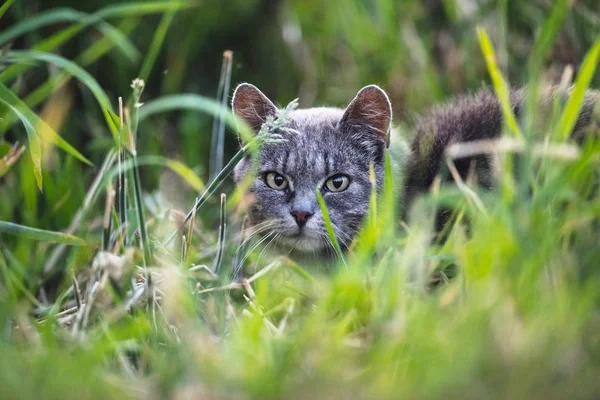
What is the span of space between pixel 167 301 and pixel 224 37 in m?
2.27

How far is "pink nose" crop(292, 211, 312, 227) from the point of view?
1.91 m

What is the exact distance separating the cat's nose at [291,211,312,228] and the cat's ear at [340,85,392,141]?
370mm

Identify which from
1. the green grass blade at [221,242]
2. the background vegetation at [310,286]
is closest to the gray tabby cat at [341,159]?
the background vegetation at [310,286]

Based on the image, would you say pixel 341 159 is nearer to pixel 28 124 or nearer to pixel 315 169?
pixel 315 169

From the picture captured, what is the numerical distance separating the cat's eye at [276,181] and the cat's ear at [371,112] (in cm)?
28

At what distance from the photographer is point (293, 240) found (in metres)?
1.98

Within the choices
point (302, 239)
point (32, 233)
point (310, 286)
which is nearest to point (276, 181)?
point (302, 239)

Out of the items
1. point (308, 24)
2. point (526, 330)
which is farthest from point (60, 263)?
point (308, 24)

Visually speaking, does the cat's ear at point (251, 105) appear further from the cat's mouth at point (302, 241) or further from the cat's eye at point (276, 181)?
the cat's mouth at point (302, 241)

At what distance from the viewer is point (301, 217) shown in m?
1.91

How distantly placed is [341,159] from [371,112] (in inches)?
7.2

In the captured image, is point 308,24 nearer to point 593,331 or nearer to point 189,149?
point 189,149

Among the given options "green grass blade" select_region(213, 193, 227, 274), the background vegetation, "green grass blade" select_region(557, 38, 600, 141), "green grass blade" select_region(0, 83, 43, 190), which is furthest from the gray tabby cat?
"green grass blade" select_region(0, 83, 43, 190)

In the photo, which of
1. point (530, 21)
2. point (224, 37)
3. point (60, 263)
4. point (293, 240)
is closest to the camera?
point (293, 240)
